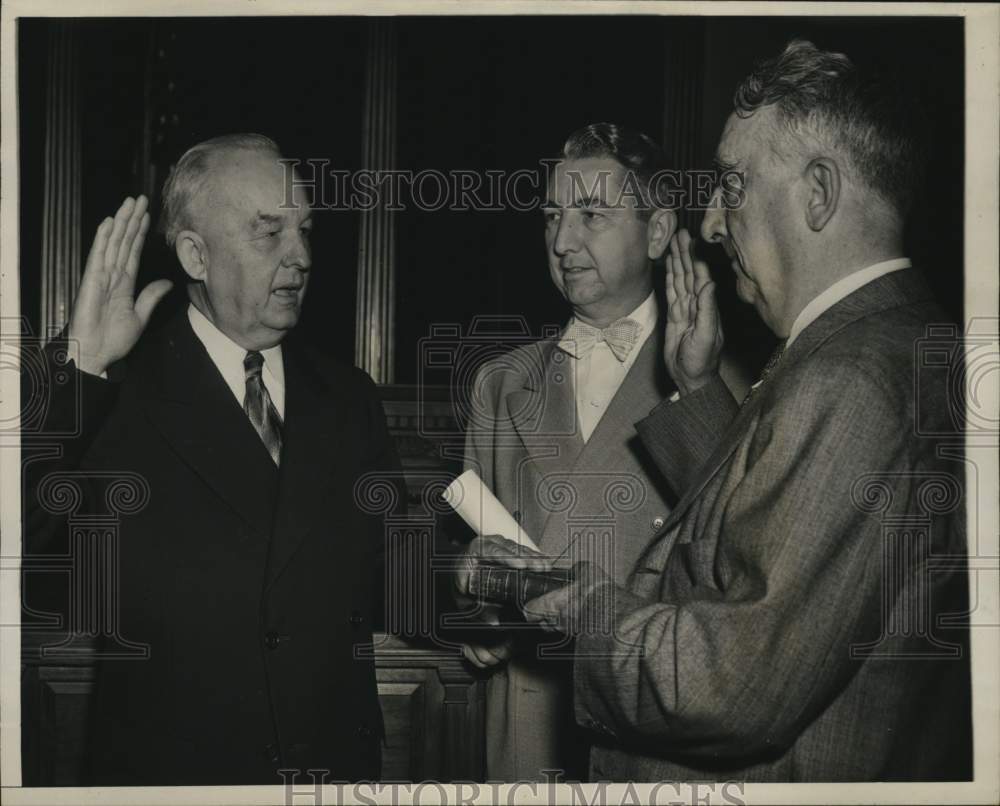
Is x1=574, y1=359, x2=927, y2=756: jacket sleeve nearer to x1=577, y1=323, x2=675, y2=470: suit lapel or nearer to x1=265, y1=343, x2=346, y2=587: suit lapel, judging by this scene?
x1=577, y1=323, x2=675, y2=470: suit lapel

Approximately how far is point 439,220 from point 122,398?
815 millimetres

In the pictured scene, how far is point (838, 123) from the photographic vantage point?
7.08 ft

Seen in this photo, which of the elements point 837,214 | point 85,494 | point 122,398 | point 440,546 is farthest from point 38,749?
point 837,214

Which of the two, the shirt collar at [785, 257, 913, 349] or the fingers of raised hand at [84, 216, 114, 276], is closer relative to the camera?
the shirt collar at [785, 257, 913, 349]

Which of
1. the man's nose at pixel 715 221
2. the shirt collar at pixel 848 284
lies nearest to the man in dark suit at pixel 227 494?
the man's nose at pixel 715 221

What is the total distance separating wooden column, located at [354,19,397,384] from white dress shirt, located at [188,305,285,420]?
20 centimetres

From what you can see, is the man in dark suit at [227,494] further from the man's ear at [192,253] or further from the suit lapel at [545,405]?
the suit lapel at [545,405]

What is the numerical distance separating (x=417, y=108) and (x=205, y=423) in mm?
878

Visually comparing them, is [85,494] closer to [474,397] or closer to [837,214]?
[474,397]

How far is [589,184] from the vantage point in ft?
8.41

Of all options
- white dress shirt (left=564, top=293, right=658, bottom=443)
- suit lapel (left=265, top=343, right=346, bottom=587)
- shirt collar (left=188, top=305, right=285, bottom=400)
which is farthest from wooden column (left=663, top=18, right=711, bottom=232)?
shirt collar (left=188, top=305, right=285, bottom=400)

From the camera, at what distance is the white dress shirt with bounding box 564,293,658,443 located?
8.46 ft

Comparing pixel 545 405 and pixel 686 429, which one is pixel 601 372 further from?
pixel 686 429

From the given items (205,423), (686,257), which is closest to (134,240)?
(205,423)
